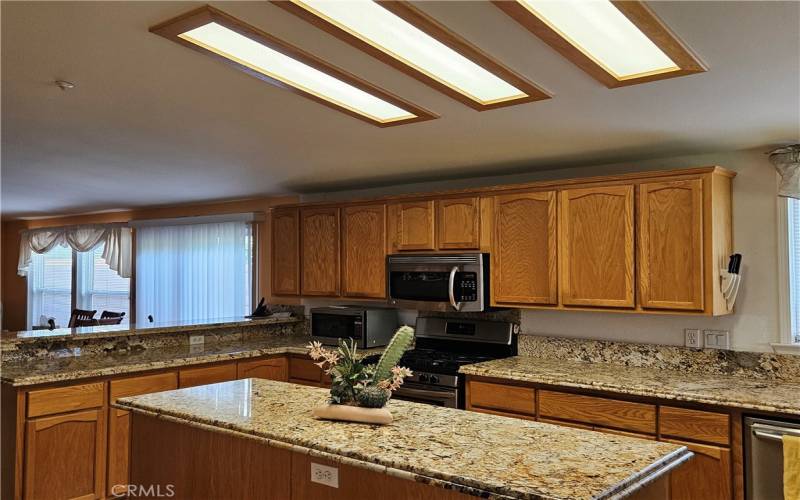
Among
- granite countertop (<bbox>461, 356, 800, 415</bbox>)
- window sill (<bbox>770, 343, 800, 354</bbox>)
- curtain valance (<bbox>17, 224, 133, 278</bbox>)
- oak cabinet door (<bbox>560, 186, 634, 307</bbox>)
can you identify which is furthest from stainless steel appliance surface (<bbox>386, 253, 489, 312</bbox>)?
curtain valance (<bbox>17, 224, 133, 278</bbox>)

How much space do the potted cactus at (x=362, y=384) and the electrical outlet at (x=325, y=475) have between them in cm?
20

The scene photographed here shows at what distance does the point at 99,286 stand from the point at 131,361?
5.06m

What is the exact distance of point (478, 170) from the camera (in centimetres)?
424

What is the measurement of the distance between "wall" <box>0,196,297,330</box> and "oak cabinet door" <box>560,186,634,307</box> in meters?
2.92

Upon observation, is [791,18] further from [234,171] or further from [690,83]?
[234,171]

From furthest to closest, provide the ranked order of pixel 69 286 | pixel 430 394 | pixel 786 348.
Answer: pixel 69 286, pixel 430 394, pixel 786 348

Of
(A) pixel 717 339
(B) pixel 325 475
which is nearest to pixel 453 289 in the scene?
(A) pixel 717 339

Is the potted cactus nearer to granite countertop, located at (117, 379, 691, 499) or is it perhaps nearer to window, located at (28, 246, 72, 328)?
granite countertop, located at (117, 379, 691, 499)

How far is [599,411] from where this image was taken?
3262 mm

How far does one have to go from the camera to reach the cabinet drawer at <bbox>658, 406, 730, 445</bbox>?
115 inches

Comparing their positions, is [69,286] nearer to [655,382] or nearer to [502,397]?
[502,397]

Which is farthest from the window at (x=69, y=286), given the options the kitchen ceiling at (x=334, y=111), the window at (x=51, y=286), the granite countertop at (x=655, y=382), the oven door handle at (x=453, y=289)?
the granite countertop at (x=655, y=382)

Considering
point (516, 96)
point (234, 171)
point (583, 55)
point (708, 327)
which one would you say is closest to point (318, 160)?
point (234, 171)

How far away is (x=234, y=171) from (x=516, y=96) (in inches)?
102
